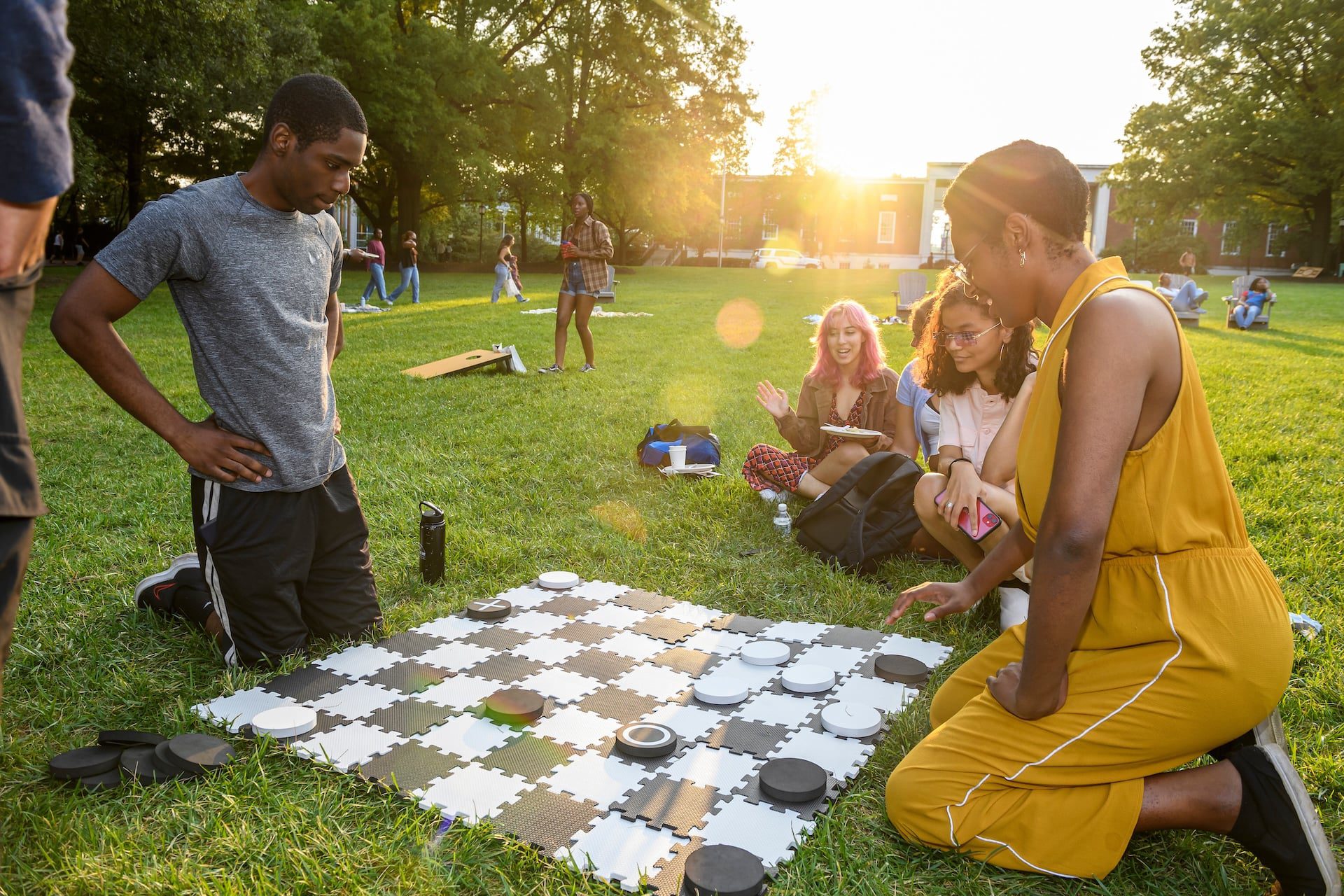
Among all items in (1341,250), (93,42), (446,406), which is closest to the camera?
(446,406)

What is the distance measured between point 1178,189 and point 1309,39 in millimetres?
8282

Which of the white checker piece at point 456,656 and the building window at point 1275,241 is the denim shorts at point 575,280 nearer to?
the white checker piece at point 456,656

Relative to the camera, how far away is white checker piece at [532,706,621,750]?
2986mm

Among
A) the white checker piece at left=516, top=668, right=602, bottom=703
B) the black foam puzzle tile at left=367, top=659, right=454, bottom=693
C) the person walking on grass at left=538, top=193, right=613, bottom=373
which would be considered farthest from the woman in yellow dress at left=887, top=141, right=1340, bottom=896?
the person walking on grass at left=538, top=193, right=613, bottom=373

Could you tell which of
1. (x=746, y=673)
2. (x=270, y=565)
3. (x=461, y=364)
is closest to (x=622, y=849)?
(x=746, y=673)

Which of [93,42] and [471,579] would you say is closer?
[471,579]

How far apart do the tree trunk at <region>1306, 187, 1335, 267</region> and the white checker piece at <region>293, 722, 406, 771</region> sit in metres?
52.9

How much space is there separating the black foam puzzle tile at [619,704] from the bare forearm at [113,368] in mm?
1774

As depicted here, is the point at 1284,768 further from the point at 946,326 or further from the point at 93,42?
the point at 93,42

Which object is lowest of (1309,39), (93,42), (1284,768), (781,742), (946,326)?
(781,742)

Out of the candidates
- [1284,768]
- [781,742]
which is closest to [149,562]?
[781,742]

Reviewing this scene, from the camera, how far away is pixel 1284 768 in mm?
2146

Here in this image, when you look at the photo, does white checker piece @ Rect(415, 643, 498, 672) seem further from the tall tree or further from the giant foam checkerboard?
the tall tree

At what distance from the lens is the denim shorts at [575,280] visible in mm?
10664
